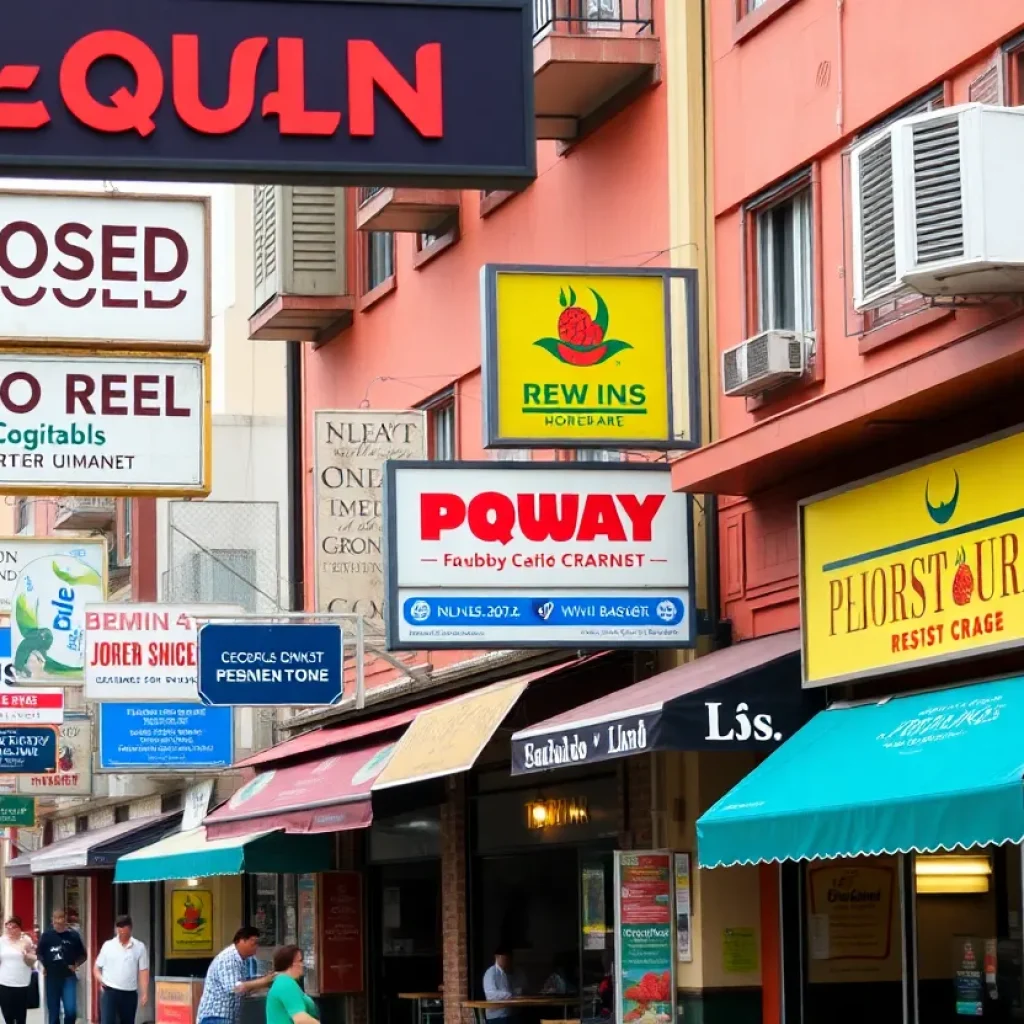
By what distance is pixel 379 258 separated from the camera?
23.4m

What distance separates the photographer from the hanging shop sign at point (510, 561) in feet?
49.4

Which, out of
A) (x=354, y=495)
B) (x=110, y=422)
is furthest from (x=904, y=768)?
(x=354, y=495)

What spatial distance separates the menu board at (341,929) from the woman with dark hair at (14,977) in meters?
5.60

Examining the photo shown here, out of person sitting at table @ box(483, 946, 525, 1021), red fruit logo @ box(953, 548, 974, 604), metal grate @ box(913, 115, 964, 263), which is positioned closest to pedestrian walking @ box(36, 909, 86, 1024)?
person sitting at table @ box(483, 946, 525, 1021)

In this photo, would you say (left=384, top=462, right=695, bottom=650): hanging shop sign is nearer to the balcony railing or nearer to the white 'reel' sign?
the white 'reel' sign

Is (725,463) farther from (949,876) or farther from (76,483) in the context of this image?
(76,483)

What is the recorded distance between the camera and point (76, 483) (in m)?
13.6

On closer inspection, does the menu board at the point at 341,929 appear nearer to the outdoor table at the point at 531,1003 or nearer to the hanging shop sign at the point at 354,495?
the hanging shop sign at the point at 354,495

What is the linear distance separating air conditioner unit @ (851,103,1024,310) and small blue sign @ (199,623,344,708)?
31.1 feet

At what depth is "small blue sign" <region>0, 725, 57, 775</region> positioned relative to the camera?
29719mm

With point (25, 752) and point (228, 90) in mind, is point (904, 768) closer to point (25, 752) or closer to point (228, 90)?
point (228, 90)

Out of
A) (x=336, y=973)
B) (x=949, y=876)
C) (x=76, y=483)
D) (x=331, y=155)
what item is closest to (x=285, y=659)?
(x=336, y=973)

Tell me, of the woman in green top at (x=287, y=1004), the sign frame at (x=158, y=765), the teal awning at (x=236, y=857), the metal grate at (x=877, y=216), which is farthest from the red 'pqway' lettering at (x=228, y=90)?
the sign frame at (x=158, y=765)

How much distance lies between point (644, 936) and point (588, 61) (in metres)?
6.13
